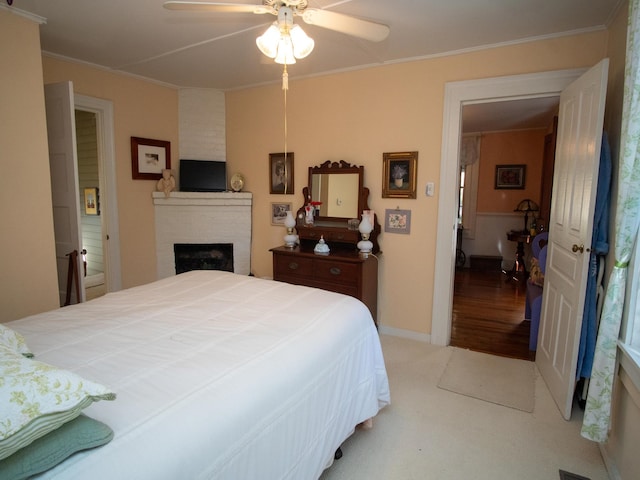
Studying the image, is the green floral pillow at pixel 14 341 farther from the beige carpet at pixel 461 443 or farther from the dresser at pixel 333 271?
the dresser at pixel 333 271

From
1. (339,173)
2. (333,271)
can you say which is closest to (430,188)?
(339,173)

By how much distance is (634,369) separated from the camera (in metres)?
1.54

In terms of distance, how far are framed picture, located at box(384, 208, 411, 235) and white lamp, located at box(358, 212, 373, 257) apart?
0.74 ft

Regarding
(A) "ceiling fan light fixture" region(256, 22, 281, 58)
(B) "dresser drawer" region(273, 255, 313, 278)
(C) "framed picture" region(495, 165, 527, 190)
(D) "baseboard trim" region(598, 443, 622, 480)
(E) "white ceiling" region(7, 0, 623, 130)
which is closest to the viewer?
(D) "baseboard trim" region(598, 443, 622, 480)

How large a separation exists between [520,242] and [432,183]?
359cm

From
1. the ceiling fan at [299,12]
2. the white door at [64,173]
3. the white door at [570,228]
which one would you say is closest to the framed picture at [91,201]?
the white door at [64,173]

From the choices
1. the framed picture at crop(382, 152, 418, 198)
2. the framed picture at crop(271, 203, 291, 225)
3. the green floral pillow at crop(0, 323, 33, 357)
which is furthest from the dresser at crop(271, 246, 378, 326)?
the green floral pillow at crop(0, 323, 33, 357)

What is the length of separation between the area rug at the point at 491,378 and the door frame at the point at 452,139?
1.13 ft

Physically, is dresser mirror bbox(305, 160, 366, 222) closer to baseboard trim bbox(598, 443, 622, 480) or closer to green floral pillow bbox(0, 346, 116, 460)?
baseboard trim bbox(598, 443, 622, 480)

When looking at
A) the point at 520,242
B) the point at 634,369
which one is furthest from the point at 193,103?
the point at 520,242

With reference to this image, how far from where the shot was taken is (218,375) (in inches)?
46.6

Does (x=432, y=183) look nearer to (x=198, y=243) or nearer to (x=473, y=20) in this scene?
(x=473, y=20)

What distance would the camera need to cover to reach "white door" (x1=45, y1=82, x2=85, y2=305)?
9.13ft

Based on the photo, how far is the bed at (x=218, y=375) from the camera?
0.94 meters
